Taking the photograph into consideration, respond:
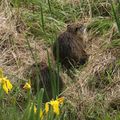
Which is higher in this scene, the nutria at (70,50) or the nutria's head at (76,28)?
the nutria's head at (76,28)

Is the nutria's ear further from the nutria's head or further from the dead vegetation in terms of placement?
the dead vegetation

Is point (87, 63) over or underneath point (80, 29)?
underneath

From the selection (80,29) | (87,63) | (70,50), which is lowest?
(87,63)

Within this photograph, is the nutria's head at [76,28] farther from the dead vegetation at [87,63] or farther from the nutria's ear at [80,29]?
the dead vegetation at [87,63]

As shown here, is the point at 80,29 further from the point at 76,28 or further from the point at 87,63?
the point at 87,63

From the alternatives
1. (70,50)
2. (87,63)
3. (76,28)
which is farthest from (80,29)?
(87,63)

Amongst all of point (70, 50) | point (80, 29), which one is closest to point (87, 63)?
point (70, 50)

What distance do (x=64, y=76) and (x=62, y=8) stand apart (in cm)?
111

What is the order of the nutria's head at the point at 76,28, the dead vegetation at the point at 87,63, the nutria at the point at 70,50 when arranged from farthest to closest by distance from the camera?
the nutria's head at the point at 76,28, the nutria at the point at 70,50, the dead vegetation at the point at 87,63

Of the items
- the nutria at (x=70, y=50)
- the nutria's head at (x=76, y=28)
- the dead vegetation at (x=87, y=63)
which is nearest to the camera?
the dead vegetation at (x=87, y=63)

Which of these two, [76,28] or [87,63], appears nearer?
[87,63]

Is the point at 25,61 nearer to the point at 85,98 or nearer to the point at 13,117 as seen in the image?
the point at 85,98

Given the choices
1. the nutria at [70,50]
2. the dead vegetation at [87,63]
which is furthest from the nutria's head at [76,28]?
the dead vegetation at [87,63]

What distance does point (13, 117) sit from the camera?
230 centimetres
